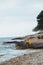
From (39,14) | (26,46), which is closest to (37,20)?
(39,14)

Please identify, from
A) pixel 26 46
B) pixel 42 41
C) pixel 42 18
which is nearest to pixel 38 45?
pixel 42 41

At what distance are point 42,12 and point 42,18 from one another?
5.54ft

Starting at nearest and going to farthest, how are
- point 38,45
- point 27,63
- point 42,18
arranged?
point 27,63, point 38,45, point 42,18

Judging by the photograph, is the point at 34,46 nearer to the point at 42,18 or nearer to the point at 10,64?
the point at 42,18

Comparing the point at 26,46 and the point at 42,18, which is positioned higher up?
the point at 42,18

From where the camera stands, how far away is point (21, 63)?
69.0ft

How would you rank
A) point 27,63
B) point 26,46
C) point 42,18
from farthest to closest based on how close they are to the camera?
point 42,18, point 26,46, point 27,63

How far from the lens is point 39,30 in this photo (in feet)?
193

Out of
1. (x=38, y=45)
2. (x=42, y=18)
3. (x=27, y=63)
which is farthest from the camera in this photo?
(x=42, y=18)

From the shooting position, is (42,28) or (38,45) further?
(42,28)

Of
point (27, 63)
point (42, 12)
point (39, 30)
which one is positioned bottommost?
point (27, 63)

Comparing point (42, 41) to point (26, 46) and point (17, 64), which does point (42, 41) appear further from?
point (17, 64)

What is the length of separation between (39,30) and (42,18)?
10.8 ft

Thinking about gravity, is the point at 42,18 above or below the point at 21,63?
above
